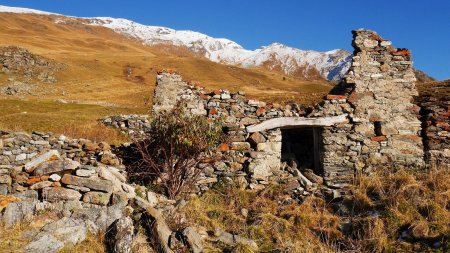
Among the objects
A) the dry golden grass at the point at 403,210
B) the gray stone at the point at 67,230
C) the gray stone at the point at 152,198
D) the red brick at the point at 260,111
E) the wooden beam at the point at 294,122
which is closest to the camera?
the gray stone at the point at 67,230

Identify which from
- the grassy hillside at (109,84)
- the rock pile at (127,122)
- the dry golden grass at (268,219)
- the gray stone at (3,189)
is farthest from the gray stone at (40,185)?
the rock pile at (127,122)

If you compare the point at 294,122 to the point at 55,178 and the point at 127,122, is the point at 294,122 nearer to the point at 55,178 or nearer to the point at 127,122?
the point at 55,178

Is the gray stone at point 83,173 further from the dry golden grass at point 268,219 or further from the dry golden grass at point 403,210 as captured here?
the dry golden grass at point 403,210

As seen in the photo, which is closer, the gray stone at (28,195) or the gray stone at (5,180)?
the gray stone at (28,195)

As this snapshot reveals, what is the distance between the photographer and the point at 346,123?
9.95m

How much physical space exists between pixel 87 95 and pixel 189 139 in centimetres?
4041

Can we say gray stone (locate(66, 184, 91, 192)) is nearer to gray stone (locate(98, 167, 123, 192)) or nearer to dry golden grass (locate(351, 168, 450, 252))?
gray stone (locate(98, 167, 123, 192))

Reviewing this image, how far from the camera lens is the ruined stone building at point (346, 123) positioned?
9.62m

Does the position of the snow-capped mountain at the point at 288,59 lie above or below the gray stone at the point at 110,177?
above

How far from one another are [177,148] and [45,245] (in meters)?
3.78

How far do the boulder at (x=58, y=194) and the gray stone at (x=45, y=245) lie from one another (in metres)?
1.52

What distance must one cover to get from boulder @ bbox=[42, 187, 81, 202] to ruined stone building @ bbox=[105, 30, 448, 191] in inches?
128

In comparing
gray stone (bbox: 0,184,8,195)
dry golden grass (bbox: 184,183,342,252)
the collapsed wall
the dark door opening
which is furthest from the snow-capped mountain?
gray stone (bbox: 0,184,8,195)

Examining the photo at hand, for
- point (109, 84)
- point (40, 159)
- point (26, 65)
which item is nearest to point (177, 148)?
point (40, 159)
